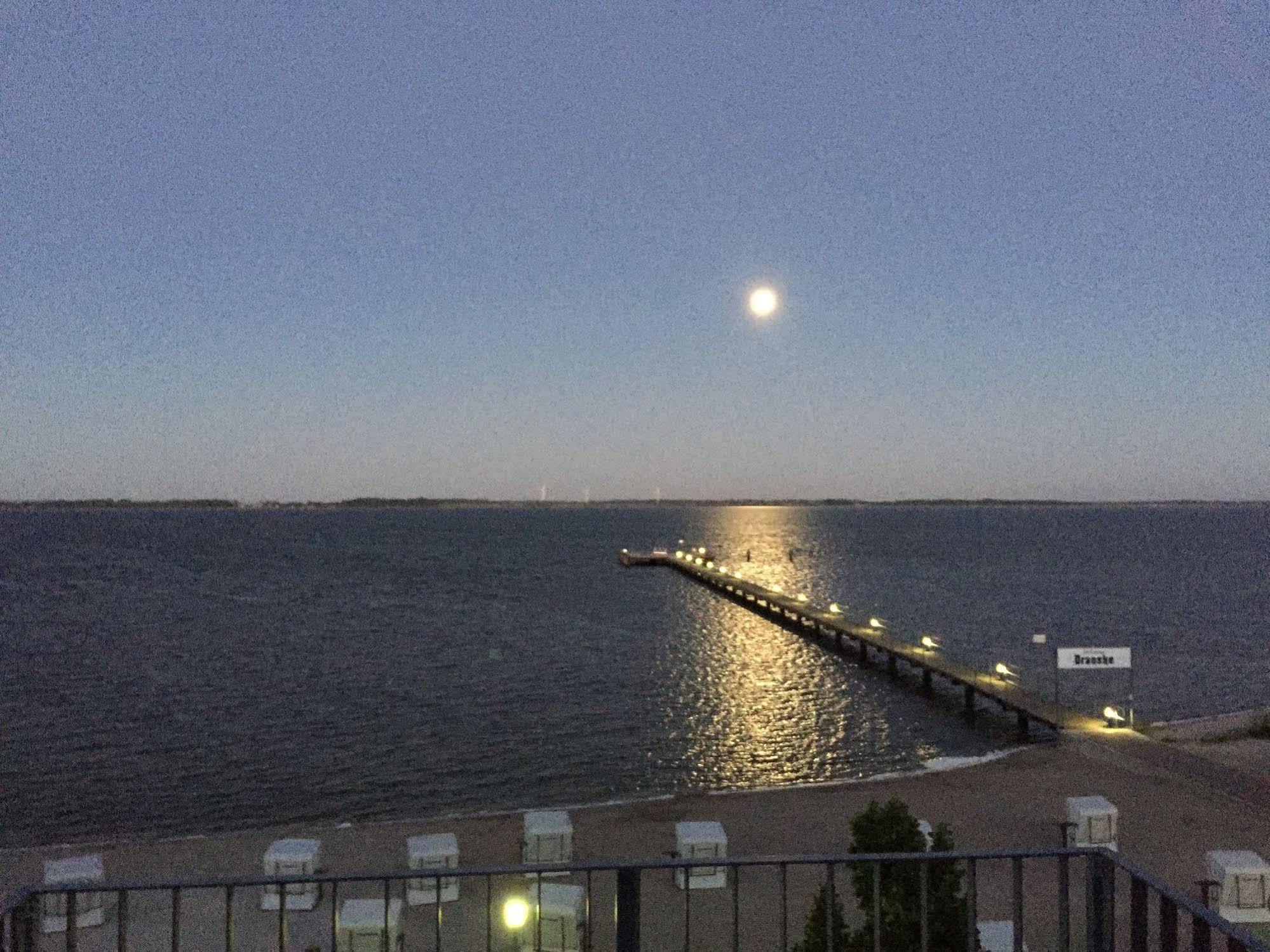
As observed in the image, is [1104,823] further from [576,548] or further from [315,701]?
[576,548]

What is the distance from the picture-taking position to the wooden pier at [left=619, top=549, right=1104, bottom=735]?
27.4 metres

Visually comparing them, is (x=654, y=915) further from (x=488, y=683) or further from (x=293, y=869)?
(x=488, y=683)

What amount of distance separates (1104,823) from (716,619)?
146 ft

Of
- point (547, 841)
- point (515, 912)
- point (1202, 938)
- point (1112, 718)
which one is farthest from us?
point (1112, 718)

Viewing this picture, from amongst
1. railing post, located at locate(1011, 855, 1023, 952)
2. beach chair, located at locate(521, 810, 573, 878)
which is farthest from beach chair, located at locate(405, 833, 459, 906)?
railing post, located at locate(1011, 855, 1023, 952)

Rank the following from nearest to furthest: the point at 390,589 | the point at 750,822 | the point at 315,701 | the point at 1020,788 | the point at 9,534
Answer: the point at 750,822 → the point at 1020,788 → the point at 315,701 → the point at 390,589 → the point at 9,534

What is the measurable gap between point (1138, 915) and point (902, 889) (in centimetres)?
540

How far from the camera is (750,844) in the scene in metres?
16.2

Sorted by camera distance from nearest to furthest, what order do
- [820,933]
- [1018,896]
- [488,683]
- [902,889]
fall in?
[1018,896] → [902,889] → [820,933] → [488,683]

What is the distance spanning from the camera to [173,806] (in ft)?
77.4

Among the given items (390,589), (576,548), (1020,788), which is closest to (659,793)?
(1020,788)

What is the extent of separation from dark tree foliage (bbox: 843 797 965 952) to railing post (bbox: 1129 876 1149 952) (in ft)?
14.5

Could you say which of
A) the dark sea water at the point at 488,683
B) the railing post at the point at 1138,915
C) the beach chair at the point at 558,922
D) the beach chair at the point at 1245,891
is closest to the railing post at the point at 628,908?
the railing post at the point at 1138,915

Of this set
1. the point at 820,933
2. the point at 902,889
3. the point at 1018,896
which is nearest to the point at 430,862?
the point at 820,933
